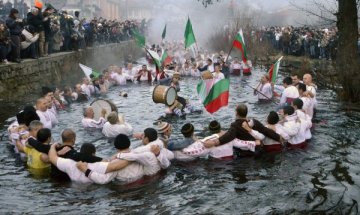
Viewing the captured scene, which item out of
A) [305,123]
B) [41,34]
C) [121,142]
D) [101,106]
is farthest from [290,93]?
[41,34]

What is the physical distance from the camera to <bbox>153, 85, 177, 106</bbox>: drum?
14241 millimetres

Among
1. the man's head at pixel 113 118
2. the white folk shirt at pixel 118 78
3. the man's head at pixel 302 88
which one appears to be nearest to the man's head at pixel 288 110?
the man's head at pixel 302 88

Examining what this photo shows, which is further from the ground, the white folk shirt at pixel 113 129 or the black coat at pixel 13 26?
the black coat at pixel 13 26

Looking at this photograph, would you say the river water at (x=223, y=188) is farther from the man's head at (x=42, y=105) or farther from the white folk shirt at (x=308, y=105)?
the man's head at (x=42, y=105)

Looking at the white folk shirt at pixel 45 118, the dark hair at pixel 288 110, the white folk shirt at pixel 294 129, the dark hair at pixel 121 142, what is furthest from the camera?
the white folk shirt at pixel 45 118

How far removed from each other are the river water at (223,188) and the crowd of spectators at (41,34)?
18.6 feet

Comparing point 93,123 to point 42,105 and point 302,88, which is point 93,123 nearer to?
point 42,105

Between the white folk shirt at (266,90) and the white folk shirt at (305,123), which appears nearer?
the white folk shirt at (305,123)

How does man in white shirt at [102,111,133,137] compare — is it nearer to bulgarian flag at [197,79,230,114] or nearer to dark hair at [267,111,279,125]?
bulgarian flag at [197,79,230,114]

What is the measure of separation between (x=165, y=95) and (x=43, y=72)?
7296 mm

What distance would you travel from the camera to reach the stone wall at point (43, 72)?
53.3ft

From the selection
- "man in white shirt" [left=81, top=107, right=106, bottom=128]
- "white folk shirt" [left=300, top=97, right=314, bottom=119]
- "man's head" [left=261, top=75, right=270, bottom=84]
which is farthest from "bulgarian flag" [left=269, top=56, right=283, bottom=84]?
"man in white shirt" [left=81, top=107, right=106, bottom=128]

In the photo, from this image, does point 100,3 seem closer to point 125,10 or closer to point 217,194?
point 125,10

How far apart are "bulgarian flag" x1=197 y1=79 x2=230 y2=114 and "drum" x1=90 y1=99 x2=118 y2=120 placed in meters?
2.87
